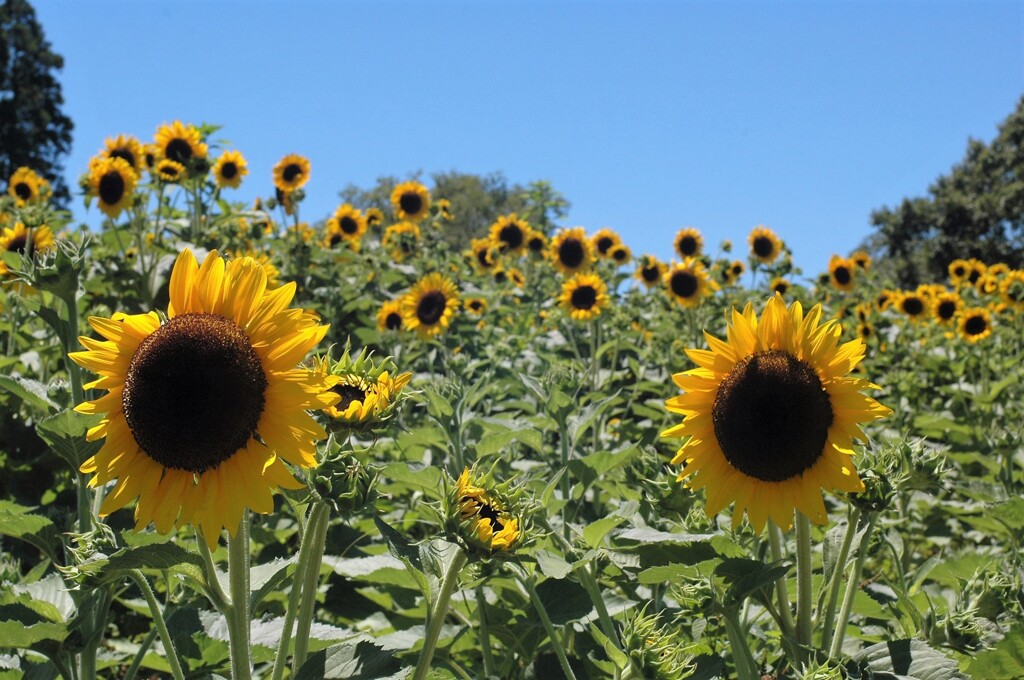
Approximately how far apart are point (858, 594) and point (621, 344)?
3646 millimetres

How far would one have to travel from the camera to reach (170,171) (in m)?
6.62

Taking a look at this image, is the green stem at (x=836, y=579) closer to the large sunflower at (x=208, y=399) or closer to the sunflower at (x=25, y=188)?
the large sunflower at (x=208, y=399)

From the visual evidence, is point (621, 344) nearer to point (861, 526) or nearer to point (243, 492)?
point (861, 526)

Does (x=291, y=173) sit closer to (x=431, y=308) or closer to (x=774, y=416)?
(x=431, y=308)

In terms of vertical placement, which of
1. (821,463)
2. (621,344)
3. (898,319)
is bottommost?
(821,463)

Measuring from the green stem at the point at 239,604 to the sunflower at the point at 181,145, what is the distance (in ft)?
19.1

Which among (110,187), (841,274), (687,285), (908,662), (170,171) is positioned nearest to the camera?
(908,662)

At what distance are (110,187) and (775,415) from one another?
582cm

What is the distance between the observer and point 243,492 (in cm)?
144

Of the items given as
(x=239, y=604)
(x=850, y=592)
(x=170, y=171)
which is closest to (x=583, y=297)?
(x=170, y=171)

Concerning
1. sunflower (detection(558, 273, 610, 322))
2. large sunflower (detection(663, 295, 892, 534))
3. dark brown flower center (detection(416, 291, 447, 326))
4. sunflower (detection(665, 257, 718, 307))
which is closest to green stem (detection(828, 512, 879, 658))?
large sunflower (detection(663, 295, 892, 534))

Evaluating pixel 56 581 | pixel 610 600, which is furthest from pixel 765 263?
pixel 56 581

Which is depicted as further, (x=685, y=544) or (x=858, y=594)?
(x=858, y=594)

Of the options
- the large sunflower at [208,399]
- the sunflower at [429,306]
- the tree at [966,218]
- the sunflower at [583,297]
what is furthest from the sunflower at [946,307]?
the tree at [966,218]
